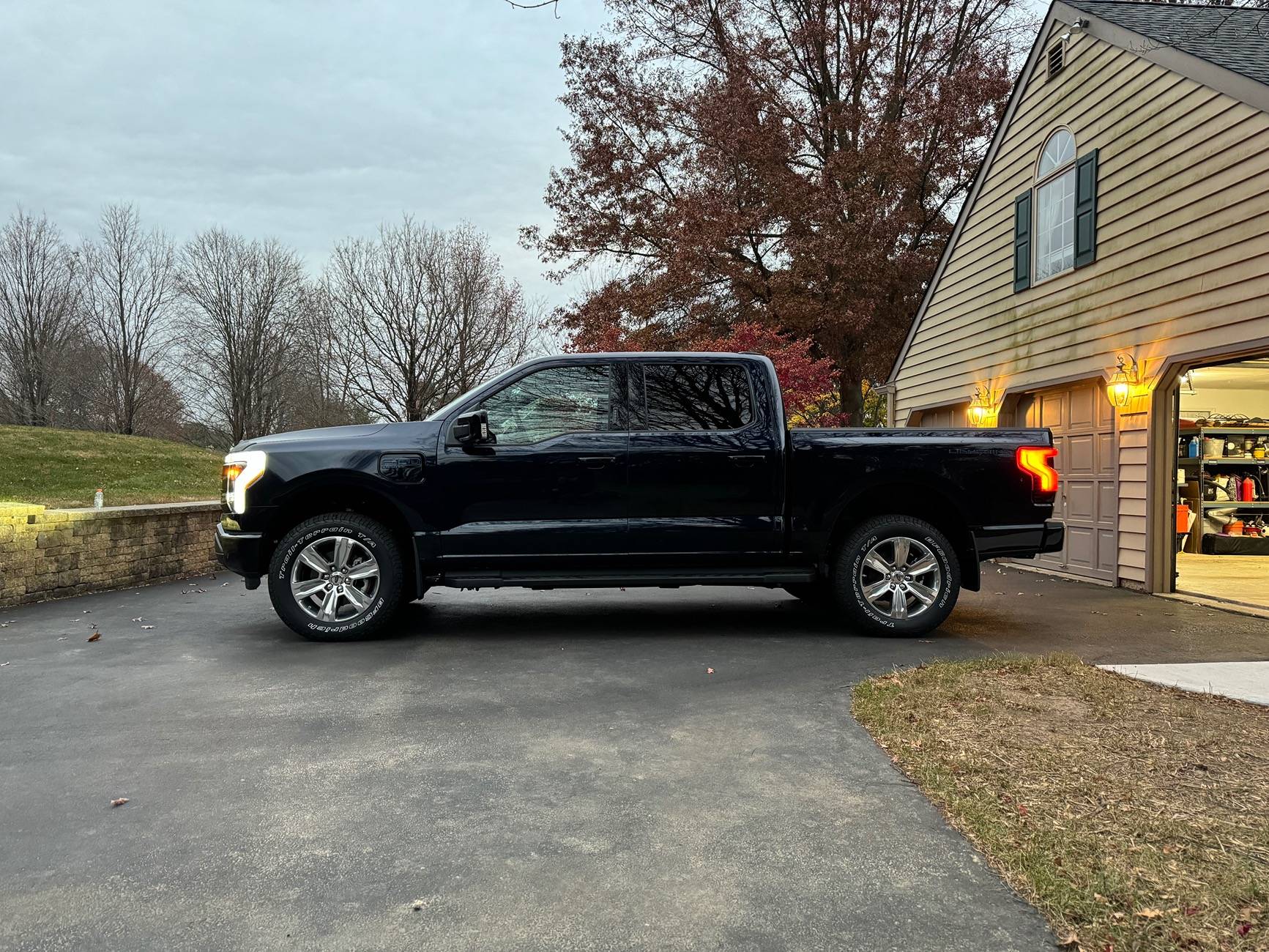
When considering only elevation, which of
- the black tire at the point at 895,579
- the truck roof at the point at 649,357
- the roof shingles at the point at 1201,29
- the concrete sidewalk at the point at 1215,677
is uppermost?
the roof shingles at the point at 1201,29

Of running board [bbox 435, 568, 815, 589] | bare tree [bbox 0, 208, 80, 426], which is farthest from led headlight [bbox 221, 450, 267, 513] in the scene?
bare tree [bbox 0, 208, 80, 426]

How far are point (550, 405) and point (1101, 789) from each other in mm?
4069

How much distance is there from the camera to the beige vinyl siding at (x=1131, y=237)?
709cm

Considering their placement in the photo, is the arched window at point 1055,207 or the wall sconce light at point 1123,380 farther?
the arched window at point 1055,207

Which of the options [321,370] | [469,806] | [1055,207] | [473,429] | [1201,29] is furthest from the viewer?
[321,370]

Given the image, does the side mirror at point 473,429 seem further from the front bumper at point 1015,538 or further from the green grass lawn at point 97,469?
the green grass lawn at point 97,469

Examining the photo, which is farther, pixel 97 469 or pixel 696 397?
pixel 97 469

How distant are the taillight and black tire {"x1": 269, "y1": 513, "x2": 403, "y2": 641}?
177 inches

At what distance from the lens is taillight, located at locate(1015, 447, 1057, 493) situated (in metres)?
5.93

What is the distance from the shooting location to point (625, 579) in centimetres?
582

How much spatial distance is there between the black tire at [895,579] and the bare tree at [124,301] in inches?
1198

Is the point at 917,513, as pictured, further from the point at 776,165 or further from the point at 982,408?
the point at 776,165

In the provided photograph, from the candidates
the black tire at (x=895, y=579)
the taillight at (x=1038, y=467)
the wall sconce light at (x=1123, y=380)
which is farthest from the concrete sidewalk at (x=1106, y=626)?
the wall sconce light at (x=1123, y=380)

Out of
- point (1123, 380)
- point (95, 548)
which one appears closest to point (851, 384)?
point (1123, 380)
